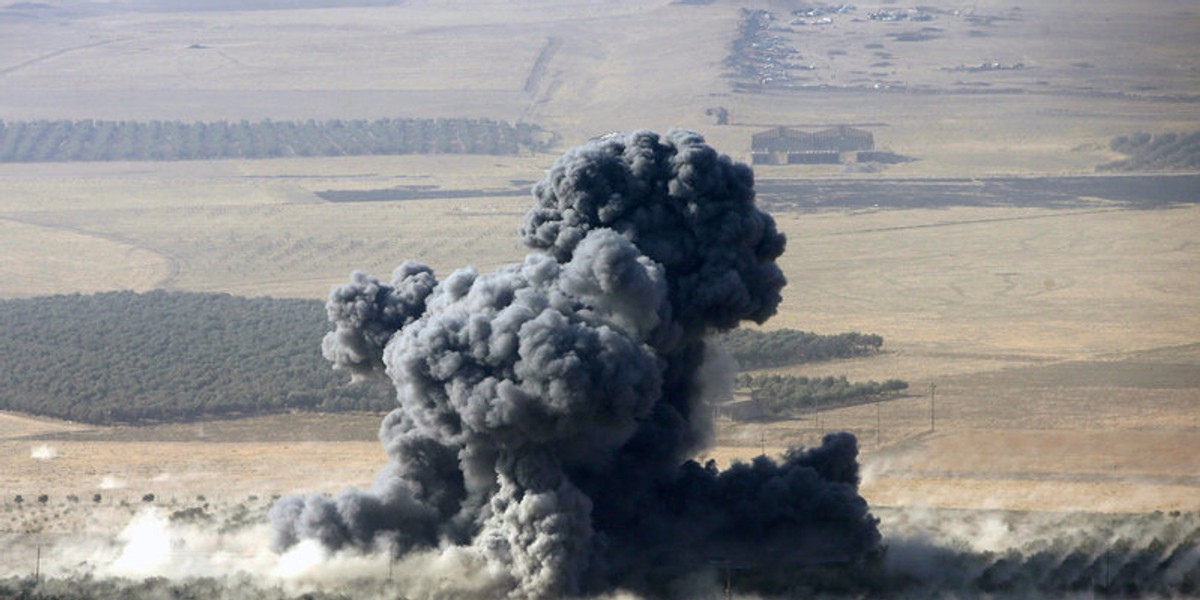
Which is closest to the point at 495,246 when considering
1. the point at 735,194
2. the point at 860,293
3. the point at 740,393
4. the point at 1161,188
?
the point at 860,293

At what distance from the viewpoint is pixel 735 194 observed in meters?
68.0

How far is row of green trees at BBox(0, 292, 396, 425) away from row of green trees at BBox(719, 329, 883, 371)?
21.3m

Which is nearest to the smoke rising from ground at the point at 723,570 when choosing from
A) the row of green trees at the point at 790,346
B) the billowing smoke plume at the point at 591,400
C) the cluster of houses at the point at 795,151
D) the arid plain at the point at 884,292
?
the billowing smoke plume at the point at 591,400

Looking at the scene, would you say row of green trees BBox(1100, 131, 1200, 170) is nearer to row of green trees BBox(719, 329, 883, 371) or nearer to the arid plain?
the arid plain

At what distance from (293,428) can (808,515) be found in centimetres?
3808

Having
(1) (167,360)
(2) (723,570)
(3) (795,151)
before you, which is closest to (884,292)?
(1) (167,360)

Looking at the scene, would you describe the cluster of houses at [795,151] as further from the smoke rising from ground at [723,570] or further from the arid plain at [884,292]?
the smoke rising from ground at [723,570]

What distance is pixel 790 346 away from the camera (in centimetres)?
11200

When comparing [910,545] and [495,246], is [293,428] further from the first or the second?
A: [495,246]

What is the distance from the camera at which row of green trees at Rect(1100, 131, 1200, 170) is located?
181625 millimetres

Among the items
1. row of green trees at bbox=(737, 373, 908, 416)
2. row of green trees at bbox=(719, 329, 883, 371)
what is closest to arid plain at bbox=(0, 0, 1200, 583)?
row of green trees at bbox=(737, 373, 908, 416)

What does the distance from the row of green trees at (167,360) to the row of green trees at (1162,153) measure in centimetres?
9249

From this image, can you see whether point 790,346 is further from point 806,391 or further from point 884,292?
point 884,292

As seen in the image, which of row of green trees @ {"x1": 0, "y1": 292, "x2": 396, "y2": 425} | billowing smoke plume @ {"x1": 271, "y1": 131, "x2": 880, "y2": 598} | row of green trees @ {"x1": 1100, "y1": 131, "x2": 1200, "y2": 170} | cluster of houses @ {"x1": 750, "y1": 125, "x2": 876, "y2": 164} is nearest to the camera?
billowing smoke plume @ {"x1": 271, "y1": 131, "x2": 880, "y2": 598}
